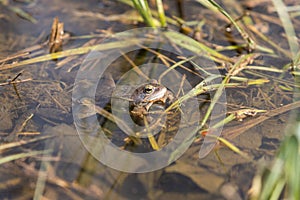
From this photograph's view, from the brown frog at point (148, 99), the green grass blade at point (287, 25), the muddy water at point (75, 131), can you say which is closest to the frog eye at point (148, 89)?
the brown frog at point (148, 99)

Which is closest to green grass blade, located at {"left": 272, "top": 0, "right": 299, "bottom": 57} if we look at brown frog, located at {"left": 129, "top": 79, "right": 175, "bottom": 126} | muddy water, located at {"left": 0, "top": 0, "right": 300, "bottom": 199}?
muddy water, located at {"left": 0, "top": 0, "right": 300, "bottom": 199}

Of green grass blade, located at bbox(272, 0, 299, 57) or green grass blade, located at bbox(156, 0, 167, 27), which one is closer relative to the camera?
green grass blade, located at bbox(272, 0, 299, 57)

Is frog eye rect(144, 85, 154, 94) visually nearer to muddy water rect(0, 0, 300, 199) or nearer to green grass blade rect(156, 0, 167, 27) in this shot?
muddy water rect(0, 0, 300, 199)

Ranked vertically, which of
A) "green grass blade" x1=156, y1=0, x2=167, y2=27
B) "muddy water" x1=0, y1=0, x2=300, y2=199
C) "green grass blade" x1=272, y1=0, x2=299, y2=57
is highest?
"green grass blade" x1=272, y1=0, x2=299, y2=57

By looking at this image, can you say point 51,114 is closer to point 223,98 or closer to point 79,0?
point 223,98

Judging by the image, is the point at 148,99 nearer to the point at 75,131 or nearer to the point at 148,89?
the point at 148,89

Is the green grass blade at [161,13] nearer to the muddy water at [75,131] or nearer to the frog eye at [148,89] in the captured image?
the muddy water at [75,131]
